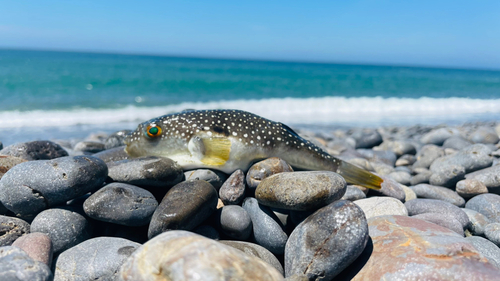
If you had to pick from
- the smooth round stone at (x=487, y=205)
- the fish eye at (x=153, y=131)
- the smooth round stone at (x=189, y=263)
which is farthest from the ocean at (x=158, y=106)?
the smooth round stone at (x=189, y=263)

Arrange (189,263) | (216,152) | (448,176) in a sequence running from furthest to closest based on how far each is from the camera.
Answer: (448,176) → (216,152) → (189,263)

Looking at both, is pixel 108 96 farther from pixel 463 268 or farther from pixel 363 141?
pixel 463 268

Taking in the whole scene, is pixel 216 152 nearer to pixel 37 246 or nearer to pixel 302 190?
pixel 302 190

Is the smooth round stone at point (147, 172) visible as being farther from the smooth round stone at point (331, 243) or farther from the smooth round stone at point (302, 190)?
the smooth round stone at point (331, 243)

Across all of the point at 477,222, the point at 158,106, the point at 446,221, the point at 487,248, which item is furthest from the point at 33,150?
the point at 158,106

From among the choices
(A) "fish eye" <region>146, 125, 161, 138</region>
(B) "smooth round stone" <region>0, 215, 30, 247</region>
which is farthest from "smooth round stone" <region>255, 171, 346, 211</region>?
(B) "smooth round stone" <region>0, 215, 30, 247</region>
